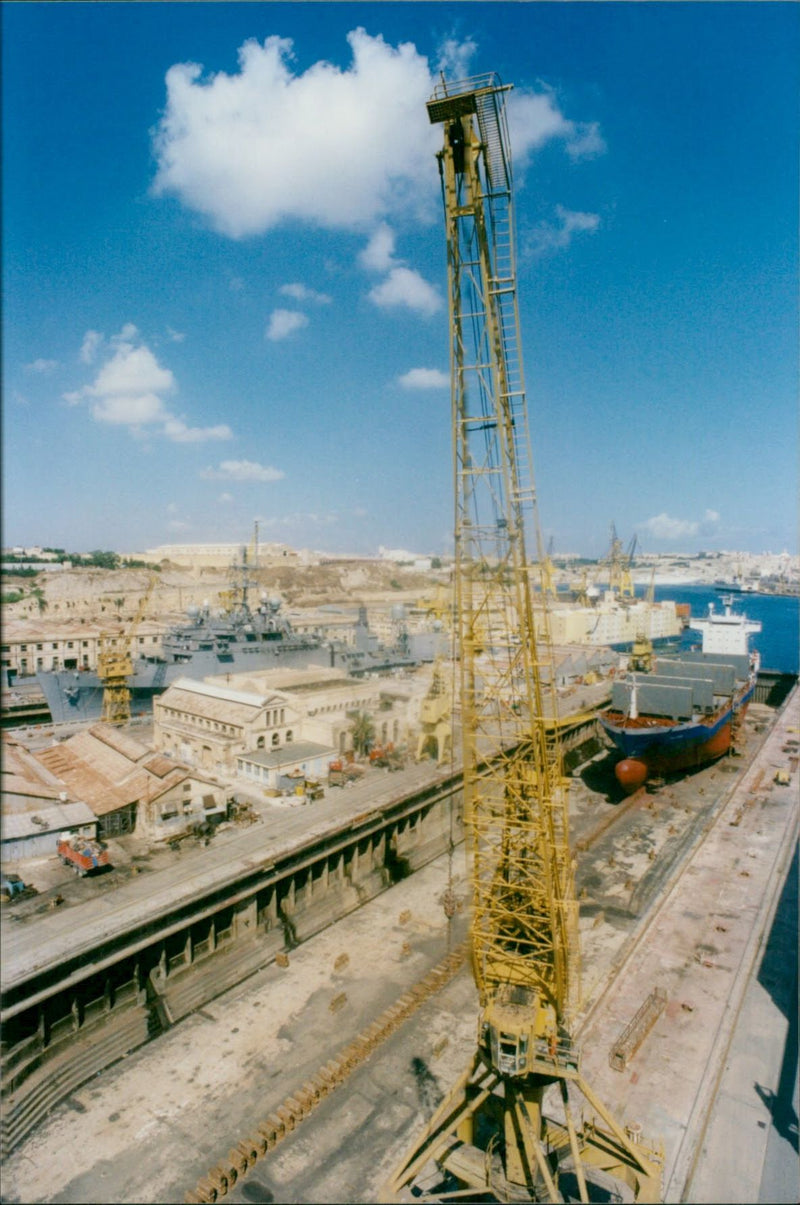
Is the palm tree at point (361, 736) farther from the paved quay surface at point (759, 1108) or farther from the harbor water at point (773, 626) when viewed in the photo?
the harbor water at point (773, 626)

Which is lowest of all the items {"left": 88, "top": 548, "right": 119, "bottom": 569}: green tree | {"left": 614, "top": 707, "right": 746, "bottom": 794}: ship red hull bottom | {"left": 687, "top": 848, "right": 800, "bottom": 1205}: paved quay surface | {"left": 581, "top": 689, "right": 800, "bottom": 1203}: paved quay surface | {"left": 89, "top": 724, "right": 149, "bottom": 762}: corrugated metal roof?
{"left": 687, "top": 848, "right": 800, "bottom": 1205}: paved quay surface

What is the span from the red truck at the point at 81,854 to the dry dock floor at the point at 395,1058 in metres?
6.82

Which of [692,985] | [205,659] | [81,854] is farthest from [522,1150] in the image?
[205,659]

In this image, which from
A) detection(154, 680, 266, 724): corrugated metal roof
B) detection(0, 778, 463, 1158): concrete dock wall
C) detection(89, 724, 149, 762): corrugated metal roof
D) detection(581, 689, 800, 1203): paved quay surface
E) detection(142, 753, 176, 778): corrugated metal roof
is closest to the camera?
detection(581, 689, 800, 1203): paved quay surface

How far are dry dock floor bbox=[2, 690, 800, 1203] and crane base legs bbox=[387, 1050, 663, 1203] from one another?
1909 mm

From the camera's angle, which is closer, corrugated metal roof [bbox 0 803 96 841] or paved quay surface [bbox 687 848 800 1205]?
paved quay surface [bbox 687 848 800 1205]

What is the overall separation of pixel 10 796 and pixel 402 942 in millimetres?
17043

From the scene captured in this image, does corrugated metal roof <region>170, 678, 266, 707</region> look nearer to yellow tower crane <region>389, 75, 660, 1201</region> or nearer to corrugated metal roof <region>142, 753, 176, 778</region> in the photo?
corrugated metal roof <region>142, 753, 176, 778</region>

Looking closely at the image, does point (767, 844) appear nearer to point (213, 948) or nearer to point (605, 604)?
point (213, 948)

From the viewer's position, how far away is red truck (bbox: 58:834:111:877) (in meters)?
24.8

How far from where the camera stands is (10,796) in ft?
91.7

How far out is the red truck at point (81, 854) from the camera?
2475 centimetres

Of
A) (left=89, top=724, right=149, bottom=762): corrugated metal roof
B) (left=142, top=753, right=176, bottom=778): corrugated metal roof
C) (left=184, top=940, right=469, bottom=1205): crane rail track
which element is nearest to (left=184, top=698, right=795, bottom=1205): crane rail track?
(left=184, top=940, right=469, bottom=1205): crane rail track

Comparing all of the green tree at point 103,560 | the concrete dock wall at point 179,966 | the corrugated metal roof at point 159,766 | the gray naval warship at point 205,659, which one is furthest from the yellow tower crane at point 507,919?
the green tree at point 103,560
